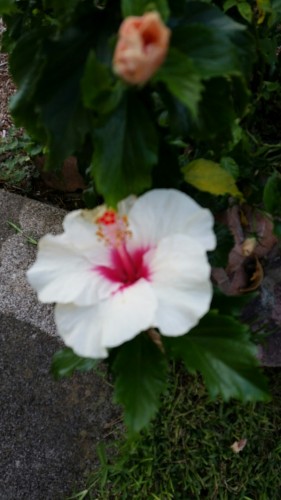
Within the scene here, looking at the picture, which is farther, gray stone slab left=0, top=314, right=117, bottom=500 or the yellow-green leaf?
gray stone slab left=0, top=314, right=117, bottom=500

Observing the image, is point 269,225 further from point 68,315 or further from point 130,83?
point 130,83

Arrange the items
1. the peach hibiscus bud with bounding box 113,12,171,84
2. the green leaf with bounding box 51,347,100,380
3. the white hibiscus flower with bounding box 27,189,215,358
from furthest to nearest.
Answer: the green leaf with bounding box 51,347,100,380 → the white hibiscus flower with bounding box 27,189,215,358 → the peach hibiscus bud with bounding box 113,12,171,84

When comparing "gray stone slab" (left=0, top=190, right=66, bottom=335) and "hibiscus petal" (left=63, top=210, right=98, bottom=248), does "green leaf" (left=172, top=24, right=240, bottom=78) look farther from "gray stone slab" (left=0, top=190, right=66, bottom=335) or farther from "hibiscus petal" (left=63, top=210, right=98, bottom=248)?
"gray stone slab" (left=0, top=190, right=66, bottom=335)

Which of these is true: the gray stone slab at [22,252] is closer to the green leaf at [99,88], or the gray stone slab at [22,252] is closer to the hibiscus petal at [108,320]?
the hibiscus petal at [108,320]

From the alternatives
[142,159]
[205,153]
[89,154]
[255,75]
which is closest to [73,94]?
[142,159]

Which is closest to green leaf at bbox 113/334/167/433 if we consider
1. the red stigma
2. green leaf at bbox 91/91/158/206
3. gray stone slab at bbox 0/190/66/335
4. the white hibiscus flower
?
the white hibiscus flower

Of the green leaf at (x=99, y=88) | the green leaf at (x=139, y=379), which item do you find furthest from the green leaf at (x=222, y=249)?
the green leaf at (x=99, y=88)

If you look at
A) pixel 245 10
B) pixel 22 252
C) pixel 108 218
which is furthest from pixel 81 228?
pixel 22 252
